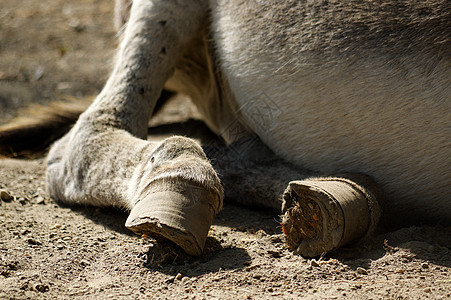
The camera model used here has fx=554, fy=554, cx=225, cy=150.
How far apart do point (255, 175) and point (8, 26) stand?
442 cm

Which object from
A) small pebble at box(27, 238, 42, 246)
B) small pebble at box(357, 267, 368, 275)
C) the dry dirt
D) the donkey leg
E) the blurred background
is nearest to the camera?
the dry dirt

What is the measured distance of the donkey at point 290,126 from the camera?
1877mm

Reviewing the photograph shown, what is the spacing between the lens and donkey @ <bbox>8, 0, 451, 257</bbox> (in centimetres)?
188

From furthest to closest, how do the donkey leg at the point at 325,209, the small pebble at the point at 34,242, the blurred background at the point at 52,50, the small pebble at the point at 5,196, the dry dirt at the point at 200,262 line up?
the blurred background at the point at 52,50, the small pebble at the point at 5,196, the small pebble at the point at 34,242, the donkey leg at the point at 325,209, the dry dirt at the point at 200,262

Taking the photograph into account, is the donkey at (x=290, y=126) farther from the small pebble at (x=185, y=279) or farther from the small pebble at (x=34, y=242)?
the small pebble at (x=34, y=242)

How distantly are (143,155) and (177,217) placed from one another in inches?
21.0

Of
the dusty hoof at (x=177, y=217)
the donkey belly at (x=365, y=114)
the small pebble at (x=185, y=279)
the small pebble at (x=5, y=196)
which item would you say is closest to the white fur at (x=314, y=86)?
the donkey belly at (x=365, y=114)

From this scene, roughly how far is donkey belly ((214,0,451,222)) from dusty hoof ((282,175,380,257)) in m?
0.26

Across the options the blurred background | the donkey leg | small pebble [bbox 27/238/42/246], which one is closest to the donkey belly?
the donkey leg

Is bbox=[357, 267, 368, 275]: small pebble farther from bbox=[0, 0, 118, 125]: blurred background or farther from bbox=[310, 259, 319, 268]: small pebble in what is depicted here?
bbox=[0, 0, 118, 125]: blurred background

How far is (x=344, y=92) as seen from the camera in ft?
7.30

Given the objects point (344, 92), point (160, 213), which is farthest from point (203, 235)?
point (344, 92)

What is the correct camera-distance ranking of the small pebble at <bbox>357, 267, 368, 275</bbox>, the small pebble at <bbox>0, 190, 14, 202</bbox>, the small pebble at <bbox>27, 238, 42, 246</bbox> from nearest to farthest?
1. the small pebble at <bbox>357, 267, 368, 275</bbox>
2. the small pebble at <bbox>27, 238, 42, 246</bbox>
3. the small pebble at <bbox>0, 190, 14, 202</bbox>

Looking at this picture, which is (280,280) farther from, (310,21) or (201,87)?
(201,87)
